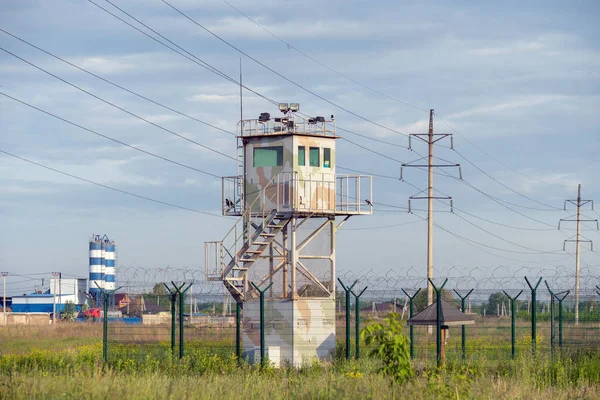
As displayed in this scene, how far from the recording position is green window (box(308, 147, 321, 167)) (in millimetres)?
33419

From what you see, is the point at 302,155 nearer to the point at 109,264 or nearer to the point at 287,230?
the point at 287,230

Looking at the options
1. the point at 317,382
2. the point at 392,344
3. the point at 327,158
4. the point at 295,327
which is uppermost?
the point at 327,158

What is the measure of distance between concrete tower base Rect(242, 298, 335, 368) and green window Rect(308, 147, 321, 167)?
5071 millimetres

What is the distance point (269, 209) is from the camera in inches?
1300

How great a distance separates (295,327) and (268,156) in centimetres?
644

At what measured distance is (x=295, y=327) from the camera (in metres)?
32.1

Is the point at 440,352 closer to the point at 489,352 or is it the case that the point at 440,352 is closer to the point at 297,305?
the point at 489,352

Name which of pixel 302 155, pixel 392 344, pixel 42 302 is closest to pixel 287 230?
pixel 302 155

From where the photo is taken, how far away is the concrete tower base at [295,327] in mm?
31375

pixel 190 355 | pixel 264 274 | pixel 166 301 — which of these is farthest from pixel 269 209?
pixel 190 355

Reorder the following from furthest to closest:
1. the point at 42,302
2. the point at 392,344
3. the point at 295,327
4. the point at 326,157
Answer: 1. the point at 42,302
2. the point at 326,157
3. the point at 295,327
4. the point at 392,344

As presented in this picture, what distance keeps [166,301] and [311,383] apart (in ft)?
46.0

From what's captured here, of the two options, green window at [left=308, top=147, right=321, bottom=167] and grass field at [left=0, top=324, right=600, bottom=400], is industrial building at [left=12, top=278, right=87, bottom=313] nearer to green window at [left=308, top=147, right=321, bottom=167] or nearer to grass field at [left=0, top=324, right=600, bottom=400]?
green window at [left=308, top=147, right=321, bottom=167]

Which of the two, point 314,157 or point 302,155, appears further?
point 314,157
